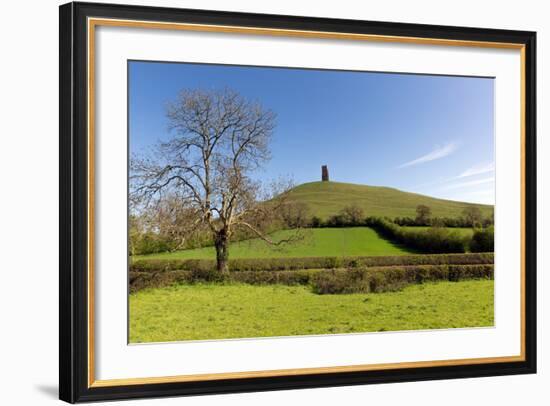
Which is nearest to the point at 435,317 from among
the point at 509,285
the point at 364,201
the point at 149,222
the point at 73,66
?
the point at 509,285

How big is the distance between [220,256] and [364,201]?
5.18 feet

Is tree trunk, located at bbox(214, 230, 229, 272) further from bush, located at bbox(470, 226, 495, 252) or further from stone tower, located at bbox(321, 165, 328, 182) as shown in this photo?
bush, located at bbox(470, 226, 495, 252)

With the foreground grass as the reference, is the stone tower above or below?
above

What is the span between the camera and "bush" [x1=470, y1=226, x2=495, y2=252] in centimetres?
649

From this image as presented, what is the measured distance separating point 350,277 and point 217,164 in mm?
1772

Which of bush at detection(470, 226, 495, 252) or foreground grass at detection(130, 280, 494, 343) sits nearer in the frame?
foreground grass at detection(130, 280, 494, 343)

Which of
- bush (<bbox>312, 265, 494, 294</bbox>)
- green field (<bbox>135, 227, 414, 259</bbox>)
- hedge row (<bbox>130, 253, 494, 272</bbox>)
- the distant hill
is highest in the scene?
the distant hill

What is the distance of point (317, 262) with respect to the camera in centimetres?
631

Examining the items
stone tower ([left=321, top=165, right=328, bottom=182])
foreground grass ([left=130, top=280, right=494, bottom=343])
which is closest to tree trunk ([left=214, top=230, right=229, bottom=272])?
foreground grass ([left=130, top=280, right=494, bottom=343])

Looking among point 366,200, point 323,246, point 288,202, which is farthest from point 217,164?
point 366,200

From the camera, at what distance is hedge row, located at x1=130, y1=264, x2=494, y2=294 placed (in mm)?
6109

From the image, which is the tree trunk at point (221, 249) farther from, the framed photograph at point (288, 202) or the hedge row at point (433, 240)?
the hedge row at point (433, 240)

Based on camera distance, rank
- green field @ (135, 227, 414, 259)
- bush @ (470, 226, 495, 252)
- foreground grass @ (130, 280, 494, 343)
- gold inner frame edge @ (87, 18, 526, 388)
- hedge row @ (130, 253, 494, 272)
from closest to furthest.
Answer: gold inner frame edge @ (87, 18, 526, 388), foreground grass @ (130, 280, 494, 343), hedge row @ (130, 253, 494, 272), green field @ (135, 227, 414, 259), bush @ (470, 226, 495, 252)

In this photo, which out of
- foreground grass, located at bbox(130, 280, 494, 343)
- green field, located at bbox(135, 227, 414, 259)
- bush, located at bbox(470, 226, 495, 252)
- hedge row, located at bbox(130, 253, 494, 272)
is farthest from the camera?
bush, located at bbox(470, 226, 495, 252)
